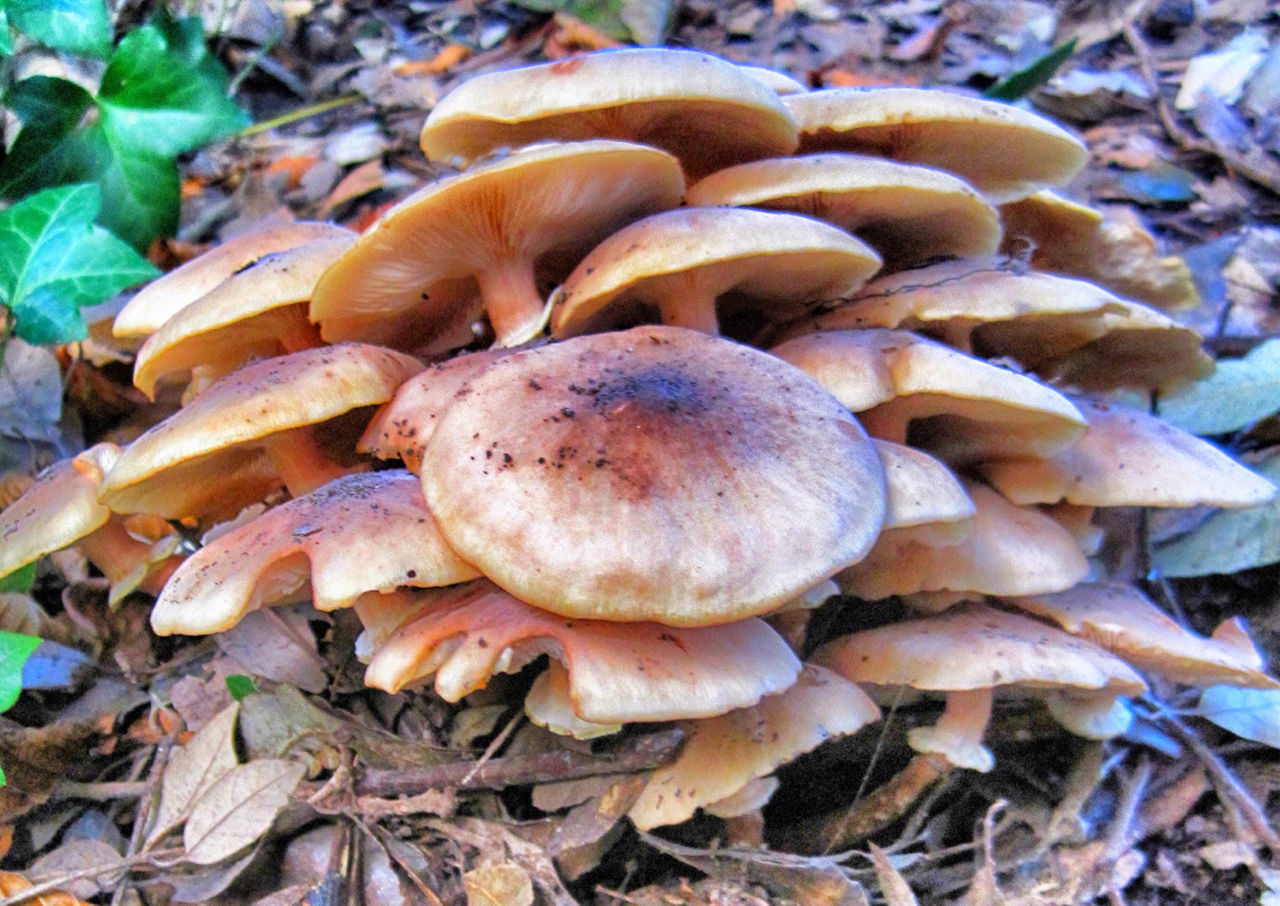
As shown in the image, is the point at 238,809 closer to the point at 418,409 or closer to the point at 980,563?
the point at 418,409

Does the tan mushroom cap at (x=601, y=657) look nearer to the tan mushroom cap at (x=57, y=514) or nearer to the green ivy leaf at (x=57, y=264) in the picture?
the tan mushroom cap at (x=57, y=514)

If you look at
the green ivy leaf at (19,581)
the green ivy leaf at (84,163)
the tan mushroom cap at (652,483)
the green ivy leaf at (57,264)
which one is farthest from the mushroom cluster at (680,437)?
the green ivy leaf at (84,163)

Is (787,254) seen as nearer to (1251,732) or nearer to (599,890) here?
(599,890)

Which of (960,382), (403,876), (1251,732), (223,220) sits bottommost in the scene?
(403,876)

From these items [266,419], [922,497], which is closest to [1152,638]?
[922,497]

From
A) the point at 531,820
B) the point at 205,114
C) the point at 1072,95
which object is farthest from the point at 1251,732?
the point at 205,114

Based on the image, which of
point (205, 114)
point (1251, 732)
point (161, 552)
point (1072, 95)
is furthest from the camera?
point (1072, 95)
